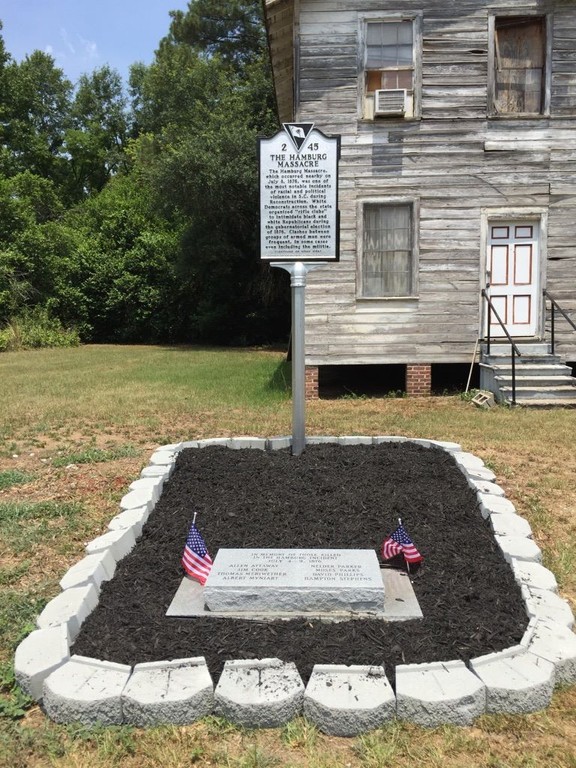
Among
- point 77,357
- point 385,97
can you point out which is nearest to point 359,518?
point 385,97

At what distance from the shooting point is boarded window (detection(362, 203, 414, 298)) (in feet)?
35.0

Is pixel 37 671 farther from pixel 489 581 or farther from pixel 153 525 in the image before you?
pixel 489 581

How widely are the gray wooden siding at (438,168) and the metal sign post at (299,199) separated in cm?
490

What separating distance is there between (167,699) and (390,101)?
9.58 m

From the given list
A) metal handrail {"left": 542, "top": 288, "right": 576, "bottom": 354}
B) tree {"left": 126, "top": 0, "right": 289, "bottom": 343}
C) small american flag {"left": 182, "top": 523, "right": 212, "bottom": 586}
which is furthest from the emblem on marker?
tree {"left": 126, "top": 0, "right": 289, "bottom": 343}

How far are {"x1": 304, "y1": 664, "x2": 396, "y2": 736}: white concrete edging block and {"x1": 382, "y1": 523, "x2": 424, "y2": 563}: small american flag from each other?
1.10 metres

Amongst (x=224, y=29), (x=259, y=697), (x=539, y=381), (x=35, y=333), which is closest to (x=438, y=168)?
(x=539, y=381)

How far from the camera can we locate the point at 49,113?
43031mm

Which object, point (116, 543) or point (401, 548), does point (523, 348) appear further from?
point (116, 543)

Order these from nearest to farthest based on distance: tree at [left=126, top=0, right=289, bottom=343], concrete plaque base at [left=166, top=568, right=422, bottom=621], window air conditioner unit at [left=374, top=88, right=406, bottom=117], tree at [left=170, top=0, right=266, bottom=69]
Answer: concrete plaque base at [left=166, top=568, right=422, bottom=621] < window air conditioner unit at [left=374, top=88, right=406, bottom=117] < tree at [left=126, top=0, right=289, bottom=343] < tree at [left=170, top=0, right=266, bottom=69]

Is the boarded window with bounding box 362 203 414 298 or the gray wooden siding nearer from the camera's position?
the gray wooden siding

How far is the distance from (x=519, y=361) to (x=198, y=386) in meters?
5.51

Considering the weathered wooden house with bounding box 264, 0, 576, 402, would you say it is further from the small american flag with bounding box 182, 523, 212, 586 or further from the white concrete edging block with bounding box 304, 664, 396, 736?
the white concrete edging block with bounding box 304, 664, 396, 736

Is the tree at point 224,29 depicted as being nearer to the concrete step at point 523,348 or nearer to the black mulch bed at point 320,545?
the concrete step at point 523,348
